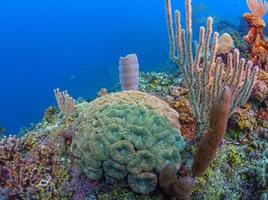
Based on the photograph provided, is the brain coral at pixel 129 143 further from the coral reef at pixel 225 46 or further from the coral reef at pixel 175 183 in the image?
the coral reef at pixel 225 46

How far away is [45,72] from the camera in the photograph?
45594 mm

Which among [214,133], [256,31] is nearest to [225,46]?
[256,31]

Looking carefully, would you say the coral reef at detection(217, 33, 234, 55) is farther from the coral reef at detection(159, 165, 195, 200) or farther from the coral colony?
the coral reef at detection(159, 165, 195, 200)

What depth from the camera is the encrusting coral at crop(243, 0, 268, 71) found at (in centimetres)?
647

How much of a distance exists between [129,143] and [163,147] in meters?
0.40

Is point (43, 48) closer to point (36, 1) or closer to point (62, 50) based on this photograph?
point (62, 50)

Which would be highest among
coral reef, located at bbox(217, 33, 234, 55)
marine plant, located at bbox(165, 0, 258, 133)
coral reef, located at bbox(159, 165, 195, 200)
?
coral reef, located at bbox(217, 33, 234, 55)

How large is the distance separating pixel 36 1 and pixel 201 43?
7591 centimetres

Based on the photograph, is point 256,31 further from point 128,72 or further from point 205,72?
point 205,72

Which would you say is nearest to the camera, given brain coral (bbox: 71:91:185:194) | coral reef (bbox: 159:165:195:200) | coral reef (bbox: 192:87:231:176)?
coral reef (bbox: 192:87:231:176)

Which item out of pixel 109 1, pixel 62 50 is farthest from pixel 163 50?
pixel 109 1

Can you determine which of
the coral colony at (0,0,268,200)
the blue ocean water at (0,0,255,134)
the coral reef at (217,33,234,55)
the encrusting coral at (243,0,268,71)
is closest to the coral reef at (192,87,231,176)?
the coral colony at (0,0,268,200)

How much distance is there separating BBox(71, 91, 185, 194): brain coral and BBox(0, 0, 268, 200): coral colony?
1cm

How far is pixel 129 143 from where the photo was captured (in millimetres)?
3809
